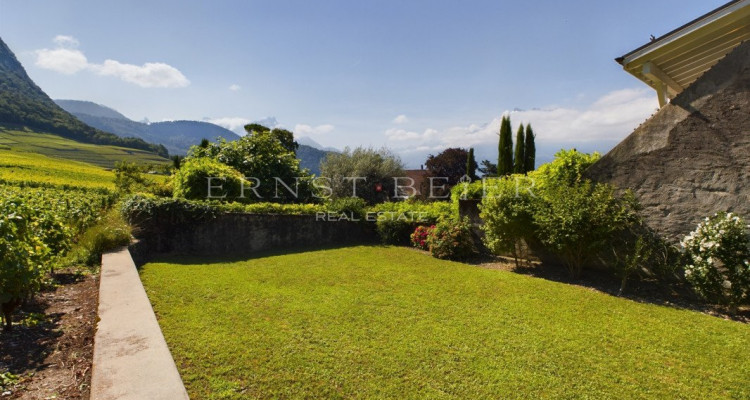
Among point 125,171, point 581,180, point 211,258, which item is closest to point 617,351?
point 581,180

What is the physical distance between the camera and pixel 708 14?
6.35 m

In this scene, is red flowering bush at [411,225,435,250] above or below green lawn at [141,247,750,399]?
above

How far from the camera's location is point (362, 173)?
24.9 metres

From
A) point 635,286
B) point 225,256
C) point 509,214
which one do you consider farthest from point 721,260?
point 225,256

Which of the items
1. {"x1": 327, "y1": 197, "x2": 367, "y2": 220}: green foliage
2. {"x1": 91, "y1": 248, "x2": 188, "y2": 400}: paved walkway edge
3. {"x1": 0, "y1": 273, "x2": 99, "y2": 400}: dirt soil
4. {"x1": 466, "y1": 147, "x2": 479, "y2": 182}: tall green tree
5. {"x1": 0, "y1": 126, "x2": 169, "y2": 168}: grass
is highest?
{"x1": 0, "y1": 126, "x2": 169, "y2": 168}: grass

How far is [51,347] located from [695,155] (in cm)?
931

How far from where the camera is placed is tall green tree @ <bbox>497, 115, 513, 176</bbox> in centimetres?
2041

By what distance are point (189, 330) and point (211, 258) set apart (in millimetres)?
5574

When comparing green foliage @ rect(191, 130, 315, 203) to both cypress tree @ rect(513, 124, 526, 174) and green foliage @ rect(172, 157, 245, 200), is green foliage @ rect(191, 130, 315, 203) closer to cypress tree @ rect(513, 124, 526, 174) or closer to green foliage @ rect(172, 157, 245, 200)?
green foliage @ rect(172, 157, 245, 200)

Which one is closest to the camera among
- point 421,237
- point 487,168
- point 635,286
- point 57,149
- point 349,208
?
point 635,286

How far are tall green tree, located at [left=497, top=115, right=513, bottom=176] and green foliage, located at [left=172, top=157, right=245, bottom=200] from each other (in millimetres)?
13935

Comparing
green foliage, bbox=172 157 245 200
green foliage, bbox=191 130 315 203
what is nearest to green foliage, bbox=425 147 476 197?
green foliage, bbox=191 130 315 203

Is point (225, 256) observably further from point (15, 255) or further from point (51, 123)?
point (51, 123)

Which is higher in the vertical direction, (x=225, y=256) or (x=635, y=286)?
(x=635, y=286)
